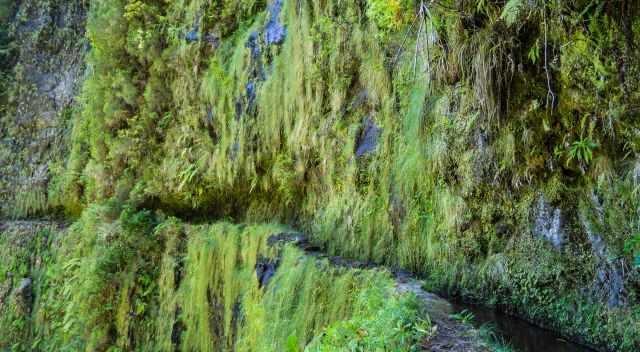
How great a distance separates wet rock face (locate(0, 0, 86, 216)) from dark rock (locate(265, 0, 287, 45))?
5695 mm

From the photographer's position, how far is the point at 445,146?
397cm

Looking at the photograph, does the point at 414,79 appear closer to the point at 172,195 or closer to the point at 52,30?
the point at 172,195

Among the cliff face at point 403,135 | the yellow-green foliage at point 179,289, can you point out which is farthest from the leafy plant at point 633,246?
the yellow-green foliage at point 179,289

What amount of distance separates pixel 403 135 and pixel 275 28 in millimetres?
2483

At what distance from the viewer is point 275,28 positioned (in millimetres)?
6008

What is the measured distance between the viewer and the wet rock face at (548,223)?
10.5 feet

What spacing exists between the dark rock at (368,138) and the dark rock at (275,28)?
1730mm

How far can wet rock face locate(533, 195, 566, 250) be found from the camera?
320 centimetres

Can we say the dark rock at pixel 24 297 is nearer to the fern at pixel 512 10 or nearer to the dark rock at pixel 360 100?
the dark rock at pixel 360 100

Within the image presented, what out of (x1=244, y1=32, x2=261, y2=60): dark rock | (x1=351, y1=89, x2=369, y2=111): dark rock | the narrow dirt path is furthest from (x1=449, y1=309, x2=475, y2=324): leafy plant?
(x1=244, y1=32, x2=261, y2=60): dark rock

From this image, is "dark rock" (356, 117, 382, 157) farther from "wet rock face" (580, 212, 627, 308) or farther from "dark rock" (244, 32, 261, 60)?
"wet rock face" (580, 212, 627, 308)

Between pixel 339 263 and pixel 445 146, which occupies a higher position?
pixel 445 146

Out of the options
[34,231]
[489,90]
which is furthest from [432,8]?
[34,231]

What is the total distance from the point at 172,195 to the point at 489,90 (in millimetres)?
5080
